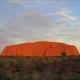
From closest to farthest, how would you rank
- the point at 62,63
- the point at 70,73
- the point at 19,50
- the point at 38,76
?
1. the point at 38,76
2. the point at 70,73
3. the point at 62,63
4. the point at 19,50

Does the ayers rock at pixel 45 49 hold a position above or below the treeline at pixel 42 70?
below

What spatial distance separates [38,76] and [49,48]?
196ft

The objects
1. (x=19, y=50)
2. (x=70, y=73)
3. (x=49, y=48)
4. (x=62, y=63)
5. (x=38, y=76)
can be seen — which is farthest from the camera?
(x=19, y=50)

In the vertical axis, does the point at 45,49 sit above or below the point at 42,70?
below

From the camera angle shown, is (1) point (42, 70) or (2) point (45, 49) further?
(2) point (45, 49)

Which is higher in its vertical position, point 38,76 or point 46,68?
point 38,76

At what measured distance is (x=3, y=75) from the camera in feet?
77.6

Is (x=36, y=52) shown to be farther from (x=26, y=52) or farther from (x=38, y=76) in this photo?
(x=38, y=76)

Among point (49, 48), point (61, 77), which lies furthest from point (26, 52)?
point (61, 77)

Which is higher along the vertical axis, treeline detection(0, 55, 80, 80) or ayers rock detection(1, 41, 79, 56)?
treeline detection(0, 55, 80, 80)

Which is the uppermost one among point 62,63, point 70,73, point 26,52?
point 70,73

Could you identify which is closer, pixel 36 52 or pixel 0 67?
pixel 0 67

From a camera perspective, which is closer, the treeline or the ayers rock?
the treeline

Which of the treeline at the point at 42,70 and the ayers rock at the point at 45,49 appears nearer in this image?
the treeline at the point at 42,70
